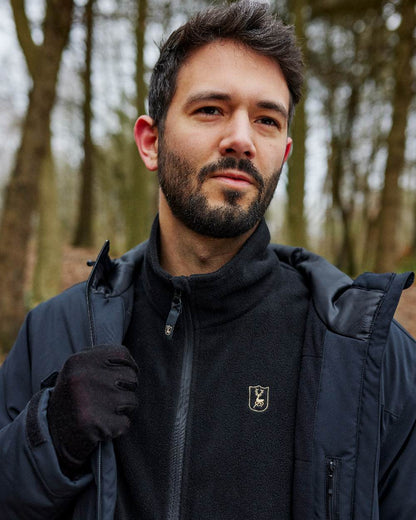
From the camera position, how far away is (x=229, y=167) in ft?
6.08

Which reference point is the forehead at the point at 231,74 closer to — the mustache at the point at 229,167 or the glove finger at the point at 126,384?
the mustache at the point at 229,167

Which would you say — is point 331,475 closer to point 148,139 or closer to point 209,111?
point 209,111

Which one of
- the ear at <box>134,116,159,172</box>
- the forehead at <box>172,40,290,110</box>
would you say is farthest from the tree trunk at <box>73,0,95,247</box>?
the forehead at <box>172,40,290,110</box>

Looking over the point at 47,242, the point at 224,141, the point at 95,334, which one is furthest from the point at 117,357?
the point at 47,242

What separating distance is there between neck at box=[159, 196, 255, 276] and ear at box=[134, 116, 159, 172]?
0.27 m

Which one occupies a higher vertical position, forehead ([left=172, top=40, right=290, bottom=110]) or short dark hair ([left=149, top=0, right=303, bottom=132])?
short dark hair ([left=149, top=0, right=303, bottom=132])

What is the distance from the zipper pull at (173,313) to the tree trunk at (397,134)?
812 centimetres

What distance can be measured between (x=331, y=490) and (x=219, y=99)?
5.00 ft

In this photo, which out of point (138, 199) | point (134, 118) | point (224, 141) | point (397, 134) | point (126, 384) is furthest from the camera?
point (134, 118)

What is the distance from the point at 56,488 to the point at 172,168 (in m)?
1.29

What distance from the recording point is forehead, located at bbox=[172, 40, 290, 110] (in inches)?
75.5

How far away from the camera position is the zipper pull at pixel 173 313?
178cm

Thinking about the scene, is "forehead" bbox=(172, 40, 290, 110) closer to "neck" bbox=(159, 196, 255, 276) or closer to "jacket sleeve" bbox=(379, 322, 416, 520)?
"neck" bbox=(159, 196, 255, 276)

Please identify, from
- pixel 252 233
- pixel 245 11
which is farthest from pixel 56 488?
pixel 245 11
